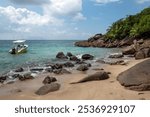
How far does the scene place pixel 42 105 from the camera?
750cm

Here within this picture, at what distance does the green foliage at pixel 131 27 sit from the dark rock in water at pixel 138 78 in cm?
4214

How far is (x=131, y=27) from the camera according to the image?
202 feet

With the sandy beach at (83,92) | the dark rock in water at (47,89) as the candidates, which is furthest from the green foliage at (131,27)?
the dark rock in water at (47,89)

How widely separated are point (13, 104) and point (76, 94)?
4.66 metres

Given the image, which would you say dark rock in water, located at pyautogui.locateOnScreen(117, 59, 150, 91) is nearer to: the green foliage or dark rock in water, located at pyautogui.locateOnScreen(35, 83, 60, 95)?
dark rock in water, located at pyautogui.locateOnScreen(35, 83, 60, 95)

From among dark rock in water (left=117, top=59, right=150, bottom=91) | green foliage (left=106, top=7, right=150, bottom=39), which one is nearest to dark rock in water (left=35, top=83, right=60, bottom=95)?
dark rock in water (left=117, top=59, right=150, bottom=91)

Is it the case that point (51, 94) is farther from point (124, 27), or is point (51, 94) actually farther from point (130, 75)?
point (124, 27)

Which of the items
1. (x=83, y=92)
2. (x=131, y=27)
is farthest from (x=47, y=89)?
(x=131, y=27)

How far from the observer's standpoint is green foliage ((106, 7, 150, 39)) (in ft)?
180

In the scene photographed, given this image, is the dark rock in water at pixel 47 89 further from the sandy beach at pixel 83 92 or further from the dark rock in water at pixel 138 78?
the dark rock in water at pixel 138 78

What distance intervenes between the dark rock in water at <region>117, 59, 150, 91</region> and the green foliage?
138ft

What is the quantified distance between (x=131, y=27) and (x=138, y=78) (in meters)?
50.8

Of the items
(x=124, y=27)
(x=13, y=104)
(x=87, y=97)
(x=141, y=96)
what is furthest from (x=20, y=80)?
(x=124, y=27)

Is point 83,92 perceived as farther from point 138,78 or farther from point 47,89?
point 138,78
